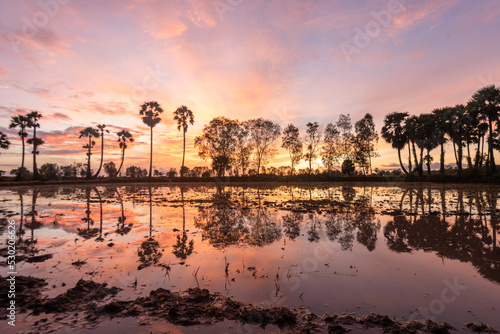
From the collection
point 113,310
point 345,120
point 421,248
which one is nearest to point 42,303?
point 113,310

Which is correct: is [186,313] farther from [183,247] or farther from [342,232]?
[342,232]

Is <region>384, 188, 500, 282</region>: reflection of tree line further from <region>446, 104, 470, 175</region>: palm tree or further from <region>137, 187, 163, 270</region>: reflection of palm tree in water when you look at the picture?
<region>446, 104, 470, 175</region>: palm tree

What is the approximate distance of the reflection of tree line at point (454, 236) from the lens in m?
6.12

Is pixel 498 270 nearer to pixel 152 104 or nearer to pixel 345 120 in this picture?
pixel 345 120

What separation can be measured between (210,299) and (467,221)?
12.1 m

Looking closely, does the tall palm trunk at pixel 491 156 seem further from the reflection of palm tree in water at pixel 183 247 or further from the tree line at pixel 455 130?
the reflection of palm tree in water at pixel 183 247

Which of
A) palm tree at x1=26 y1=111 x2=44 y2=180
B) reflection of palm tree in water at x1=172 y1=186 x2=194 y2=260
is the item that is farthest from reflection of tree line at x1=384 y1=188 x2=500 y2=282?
palm tree at x1=26 y1=111 x2=44 y2=180

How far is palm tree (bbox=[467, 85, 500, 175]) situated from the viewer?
41.4 metres

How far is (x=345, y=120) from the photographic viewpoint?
6412 cm

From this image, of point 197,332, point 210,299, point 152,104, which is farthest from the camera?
point 152,104

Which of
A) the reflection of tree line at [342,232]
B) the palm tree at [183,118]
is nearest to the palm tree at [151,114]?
the palm tree at [183,118]

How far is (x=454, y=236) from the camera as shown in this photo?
8133 mm

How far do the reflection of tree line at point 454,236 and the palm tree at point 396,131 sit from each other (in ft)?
181

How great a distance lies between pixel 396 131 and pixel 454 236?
61033mm
